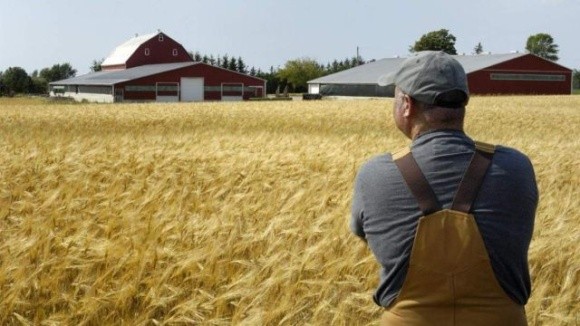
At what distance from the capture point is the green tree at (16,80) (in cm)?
10325

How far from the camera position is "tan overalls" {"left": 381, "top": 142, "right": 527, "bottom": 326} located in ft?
8.80

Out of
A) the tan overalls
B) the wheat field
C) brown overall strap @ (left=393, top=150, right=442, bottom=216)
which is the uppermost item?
brown overall strap @ (left=393, top=150, right=442, bottom=216)

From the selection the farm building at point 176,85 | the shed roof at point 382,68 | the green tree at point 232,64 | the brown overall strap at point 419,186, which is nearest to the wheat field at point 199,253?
the brown overall strap at point 419,186

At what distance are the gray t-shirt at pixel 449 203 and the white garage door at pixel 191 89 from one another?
67072 millimetres

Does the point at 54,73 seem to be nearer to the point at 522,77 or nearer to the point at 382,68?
the point at 382,68

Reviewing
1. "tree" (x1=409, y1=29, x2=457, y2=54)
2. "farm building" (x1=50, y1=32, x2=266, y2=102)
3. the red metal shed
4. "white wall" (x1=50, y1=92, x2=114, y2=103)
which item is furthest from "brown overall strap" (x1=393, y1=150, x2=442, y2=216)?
"tree" (x1=409, y1=29, x2=457, y2=54)

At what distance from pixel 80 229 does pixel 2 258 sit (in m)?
0.66

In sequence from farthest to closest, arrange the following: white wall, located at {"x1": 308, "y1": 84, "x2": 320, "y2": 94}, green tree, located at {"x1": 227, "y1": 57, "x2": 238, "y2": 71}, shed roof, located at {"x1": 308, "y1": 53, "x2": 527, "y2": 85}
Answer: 1. green tree, located at {"x1": 227, "y1": 57, "x2": 238, "y2": 71}
2. white wall, located at {"x1": 308, "y1": 84, "x2": 320, "y2": 94}
3. shed roof, located at {"x1": 308, "y1": 53, "x2": 527, "y2": 85}

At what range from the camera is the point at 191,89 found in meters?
69.4

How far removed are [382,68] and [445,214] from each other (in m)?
84.4

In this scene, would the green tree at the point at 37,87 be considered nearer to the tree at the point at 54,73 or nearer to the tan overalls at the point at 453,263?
the tree at the point at 54,73

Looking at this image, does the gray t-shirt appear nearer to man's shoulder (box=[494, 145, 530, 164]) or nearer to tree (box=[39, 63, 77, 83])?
man's shoulder (box=[494, 145, 530, 164])

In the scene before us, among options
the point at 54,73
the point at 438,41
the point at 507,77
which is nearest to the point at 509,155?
the point at 507,77

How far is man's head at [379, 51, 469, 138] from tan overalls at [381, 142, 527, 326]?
21 centimetres
